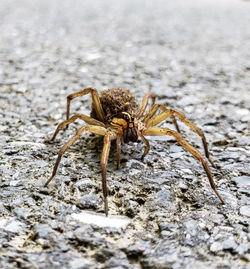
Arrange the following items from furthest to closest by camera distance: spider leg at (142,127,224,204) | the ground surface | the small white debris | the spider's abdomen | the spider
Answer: the spider's abdomen
the spider
spider leg at (142,127,224,204)
the small white debris
the ground surface

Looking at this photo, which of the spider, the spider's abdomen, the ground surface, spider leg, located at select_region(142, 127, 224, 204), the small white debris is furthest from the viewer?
the spider's abdomen

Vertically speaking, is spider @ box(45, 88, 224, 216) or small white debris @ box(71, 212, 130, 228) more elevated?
spider @ box(45, 88, 224, 216)

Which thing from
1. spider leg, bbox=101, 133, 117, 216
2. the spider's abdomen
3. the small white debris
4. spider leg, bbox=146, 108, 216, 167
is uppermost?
the spider's abdomen

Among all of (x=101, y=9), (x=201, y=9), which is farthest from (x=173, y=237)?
(x=201, y=9)

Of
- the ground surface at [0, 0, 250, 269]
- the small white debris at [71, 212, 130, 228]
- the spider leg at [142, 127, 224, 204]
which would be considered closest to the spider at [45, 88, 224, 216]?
the spider leg at [142, 127, 224, 204]

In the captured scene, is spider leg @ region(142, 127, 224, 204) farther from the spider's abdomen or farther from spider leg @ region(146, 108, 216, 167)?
the spider's abdomen

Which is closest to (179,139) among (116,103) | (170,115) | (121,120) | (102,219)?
(170,115)

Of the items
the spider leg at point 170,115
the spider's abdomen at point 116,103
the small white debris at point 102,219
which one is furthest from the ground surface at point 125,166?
the spider's abdomen at point 116,103

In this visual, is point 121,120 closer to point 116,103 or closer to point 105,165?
point 116,103
